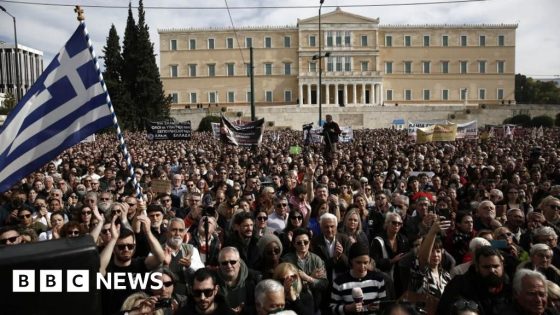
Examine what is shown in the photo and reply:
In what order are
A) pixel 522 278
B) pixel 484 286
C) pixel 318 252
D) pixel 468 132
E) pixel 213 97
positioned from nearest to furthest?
pixel 522 278 < pixel 484 286 < pixel 318 252 < pixel 468 132 < pixel 213 97

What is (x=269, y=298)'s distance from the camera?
306 centimetres

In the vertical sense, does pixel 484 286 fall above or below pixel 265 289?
below

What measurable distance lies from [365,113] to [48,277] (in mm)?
57354

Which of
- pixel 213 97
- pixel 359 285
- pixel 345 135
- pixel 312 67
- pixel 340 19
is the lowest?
pixel 359 285

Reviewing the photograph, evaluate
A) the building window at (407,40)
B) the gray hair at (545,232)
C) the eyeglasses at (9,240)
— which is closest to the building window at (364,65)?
the building window at (407,40)

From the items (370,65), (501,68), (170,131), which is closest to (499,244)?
(170,131)

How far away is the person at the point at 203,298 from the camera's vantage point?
3.13 meters

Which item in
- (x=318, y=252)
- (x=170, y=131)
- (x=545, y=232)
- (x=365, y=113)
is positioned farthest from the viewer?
(x=365, y=113)

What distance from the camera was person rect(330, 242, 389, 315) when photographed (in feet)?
11.7

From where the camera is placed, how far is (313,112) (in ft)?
190

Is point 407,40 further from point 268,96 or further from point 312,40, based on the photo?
point 268,96

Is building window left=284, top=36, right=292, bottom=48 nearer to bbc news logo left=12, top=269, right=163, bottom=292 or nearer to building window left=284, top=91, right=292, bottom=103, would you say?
building window left=284, top=91, right=292, bottom=103

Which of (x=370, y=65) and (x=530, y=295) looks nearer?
(x=530, y=295)

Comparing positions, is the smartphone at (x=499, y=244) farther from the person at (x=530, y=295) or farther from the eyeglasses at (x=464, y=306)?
the eyeglasses at (x=464, y=306)
